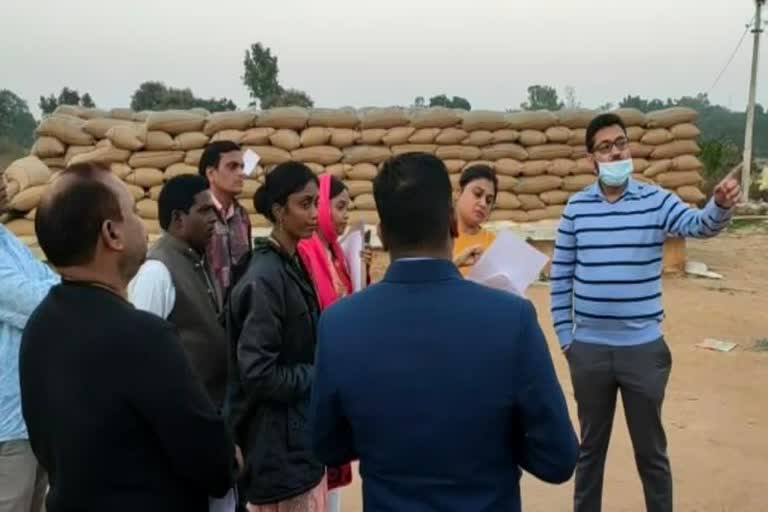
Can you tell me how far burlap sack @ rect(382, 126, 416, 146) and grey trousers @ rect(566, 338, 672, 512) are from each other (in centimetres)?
670

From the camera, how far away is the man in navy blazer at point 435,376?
4.32ft

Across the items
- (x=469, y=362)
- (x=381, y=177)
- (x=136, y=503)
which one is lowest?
(x=136, y=503)

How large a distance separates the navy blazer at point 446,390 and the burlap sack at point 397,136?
803 centimetres

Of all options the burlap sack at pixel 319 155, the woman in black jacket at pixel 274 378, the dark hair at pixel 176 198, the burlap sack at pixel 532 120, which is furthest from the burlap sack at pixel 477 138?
the woman in black jacket at pixel 274 378

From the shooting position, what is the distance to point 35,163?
870 cm

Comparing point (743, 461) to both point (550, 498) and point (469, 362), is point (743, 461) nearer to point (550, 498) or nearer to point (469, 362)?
point (550, 498)

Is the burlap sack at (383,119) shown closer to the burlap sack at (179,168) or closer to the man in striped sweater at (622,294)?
the burlap sack at (179,168)

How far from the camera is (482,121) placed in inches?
375

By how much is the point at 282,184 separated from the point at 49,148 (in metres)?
7.43

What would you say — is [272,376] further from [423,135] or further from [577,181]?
[577,181]

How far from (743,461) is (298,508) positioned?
104 inches

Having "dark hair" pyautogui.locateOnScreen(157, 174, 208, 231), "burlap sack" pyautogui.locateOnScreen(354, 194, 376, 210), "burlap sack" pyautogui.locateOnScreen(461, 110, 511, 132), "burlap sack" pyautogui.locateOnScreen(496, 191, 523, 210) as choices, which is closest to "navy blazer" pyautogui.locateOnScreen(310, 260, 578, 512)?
"dark hair" pyautogui.locateOnScreen(157, 174, 208, 231)

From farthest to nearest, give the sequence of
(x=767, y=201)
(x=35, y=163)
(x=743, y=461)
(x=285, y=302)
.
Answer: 1. (x=767, y=201)
2. (x=35, y=163)
3. (x=743, y=461)
4. (x=285, y=302)

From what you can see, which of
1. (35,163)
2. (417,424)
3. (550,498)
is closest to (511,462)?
(417,424)
